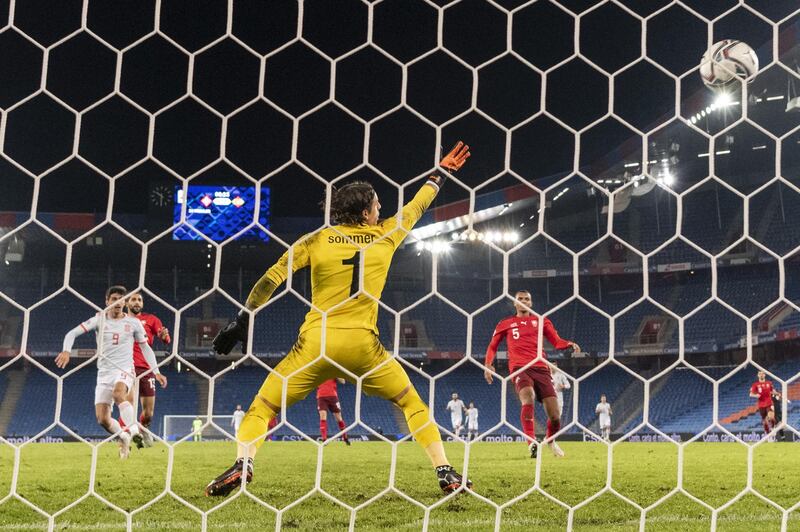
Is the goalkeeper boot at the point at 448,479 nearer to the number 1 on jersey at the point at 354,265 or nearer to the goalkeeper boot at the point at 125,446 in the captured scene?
the number 1 on jersey at the point at 354,265

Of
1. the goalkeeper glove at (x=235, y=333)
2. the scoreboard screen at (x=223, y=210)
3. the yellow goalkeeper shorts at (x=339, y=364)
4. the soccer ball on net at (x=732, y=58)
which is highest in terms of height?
the scoreboard screen at (x=223, y=210)

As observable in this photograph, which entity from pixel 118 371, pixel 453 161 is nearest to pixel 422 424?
pixel 453 161

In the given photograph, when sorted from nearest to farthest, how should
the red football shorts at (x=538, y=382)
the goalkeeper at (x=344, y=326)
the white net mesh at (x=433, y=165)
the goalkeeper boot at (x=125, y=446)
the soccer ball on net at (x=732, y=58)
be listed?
the goalkeeper at (x=344, y=326), the goalkeeper boot at (x=125, y=446), the red football shorts at (x=538, y=382), the soccer ball on net at (x=732, y=58), the white net mesh at (x=433, y=165)

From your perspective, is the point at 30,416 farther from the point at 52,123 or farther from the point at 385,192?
the point at 385,192

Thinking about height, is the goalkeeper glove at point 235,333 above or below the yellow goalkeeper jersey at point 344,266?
below

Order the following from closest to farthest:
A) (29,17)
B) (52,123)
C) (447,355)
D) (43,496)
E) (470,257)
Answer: (43,496), (29,17), (52,123), (447,355), (470,257)

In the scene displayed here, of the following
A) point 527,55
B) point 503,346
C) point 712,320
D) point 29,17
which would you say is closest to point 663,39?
point 527,55

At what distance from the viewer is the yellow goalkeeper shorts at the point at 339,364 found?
337cm

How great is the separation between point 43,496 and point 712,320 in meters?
20.1

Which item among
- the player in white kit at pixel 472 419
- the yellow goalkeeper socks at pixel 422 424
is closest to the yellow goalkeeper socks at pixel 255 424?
the yellow goalkeeper socks at pixel 422 424

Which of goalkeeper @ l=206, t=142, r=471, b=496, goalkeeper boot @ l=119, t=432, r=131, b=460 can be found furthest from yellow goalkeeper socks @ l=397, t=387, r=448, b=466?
goalkeeper boot @ l=119, t=432, r=131, b=460

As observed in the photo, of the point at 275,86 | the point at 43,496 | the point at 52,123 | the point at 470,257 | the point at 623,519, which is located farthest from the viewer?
the point at 470,257

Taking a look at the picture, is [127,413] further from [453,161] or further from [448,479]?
[453,161]

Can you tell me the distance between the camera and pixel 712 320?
21.5 metres
